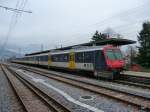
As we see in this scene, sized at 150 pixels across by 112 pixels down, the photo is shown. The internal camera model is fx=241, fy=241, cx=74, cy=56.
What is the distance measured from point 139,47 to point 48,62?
20.1 metres

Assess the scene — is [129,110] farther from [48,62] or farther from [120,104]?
[48,62]

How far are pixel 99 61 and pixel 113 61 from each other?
120 cm

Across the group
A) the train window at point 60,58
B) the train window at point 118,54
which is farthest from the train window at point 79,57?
the train window at point 118,54

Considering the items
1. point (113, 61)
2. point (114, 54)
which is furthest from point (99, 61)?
point (114, 54)

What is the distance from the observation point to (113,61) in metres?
19.5

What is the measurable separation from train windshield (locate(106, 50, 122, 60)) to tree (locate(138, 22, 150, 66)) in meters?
25.7

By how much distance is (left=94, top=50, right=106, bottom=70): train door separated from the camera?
19500 mm

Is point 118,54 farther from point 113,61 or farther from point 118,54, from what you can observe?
point 113,61

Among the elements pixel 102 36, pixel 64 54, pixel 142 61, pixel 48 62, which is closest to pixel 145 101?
pixel 64 54

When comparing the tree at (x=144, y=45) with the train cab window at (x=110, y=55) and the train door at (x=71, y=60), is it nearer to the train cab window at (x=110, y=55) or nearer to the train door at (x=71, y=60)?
the train door at (x=71, y=60)

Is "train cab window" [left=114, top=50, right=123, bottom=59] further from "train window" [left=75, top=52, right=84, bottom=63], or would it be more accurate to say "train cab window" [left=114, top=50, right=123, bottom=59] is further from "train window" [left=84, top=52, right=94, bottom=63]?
"train window" [left=75, top=52, right=84, bottom=63]

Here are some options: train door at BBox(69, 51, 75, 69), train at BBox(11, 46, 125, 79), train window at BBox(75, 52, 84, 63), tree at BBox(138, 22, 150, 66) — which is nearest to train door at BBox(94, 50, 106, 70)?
train at BBox(11, 46, 125, 79)

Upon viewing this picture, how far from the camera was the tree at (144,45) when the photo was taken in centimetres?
4538

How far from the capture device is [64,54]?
2900cm
